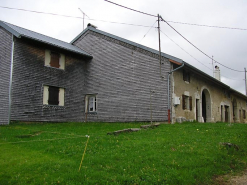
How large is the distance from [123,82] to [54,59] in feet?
17.7

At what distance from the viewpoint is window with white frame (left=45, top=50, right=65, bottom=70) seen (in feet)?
55.7

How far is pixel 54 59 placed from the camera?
1752 centimetres

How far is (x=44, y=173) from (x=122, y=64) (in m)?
13.4

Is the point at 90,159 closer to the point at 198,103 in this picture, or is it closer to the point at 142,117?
the point at 142,117

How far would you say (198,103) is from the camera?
19.8m

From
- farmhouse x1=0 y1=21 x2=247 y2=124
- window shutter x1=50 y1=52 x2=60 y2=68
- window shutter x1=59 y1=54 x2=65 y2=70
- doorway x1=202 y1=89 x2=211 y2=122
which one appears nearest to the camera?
farmhouse x1=0 y1=21 x2=247 y2=124

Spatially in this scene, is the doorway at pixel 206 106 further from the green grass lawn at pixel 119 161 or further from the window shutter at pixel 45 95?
the green grass lawn at pixel 119 161

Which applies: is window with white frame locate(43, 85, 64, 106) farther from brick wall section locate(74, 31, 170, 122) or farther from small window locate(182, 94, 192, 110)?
small window locate(182, 94, 192, 110)

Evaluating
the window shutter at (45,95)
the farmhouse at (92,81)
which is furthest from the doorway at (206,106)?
the window shutter at (45,95)

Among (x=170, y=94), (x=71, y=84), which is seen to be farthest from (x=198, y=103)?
(x=71, y=84)

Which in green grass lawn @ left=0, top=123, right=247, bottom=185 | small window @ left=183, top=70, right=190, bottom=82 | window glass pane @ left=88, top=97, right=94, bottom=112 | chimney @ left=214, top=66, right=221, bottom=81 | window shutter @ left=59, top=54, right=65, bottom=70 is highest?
chimney @ left=214, top=66, right=221, bottom=81

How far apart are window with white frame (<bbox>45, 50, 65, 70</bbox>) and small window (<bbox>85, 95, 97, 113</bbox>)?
3169 mm

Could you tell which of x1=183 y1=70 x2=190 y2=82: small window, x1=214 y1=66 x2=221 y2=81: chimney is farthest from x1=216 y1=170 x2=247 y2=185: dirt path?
x1=214 y1=66 x2=221 y2=81: chimney

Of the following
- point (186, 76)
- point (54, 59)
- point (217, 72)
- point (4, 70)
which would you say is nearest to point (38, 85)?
point (4, 70)
